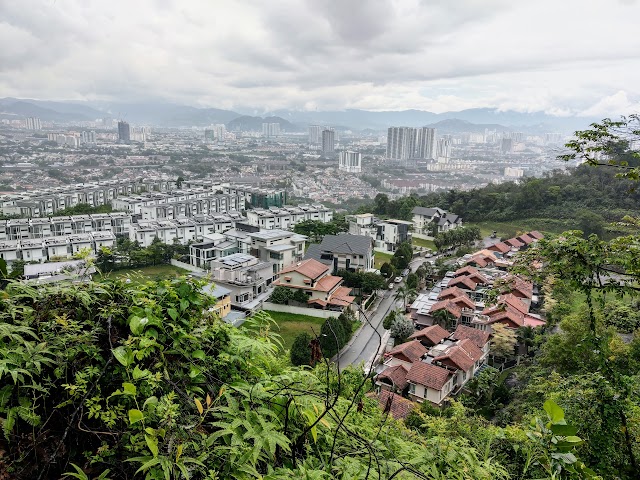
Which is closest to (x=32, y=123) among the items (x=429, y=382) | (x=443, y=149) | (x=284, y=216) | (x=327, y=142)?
(x=327, y=142)

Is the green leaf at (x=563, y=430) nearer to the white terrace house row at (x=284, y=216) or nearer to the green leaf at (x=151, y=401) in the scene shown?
the green leaf at (x=151, y=401)

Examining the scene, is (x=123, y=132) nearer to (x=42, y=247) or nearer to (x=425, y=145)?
(x=425, y=145)

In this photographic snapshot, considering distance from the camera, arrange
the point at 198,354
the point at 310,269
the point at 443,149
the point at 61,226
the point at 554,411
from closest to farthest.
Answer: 1. the point at 554,411
2. the point at 198,354
3. the point at 310,269
4. the point at 61,226
5. the point at 443,149

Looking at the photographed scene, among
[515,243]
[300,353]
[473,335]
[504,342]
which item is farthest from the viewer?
[515,243]

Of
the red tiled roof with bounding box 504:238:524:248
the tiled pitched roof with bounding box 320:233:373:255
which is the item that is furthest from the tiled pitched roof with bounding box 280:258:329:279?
the red tiled roof with bounding box 504:238:524:248

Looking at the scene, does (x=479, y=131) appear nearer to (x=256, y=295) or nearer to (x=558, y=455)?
(x=256, y=295)

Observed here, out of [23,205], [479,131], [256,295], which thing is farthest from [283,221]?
[479,131]

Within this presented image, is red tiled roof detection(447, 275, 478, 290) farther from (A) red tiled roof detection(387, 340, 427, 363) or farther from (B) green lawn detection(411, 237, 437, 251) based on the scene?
(B) green lawn detection(411, 237, 437, 251)
